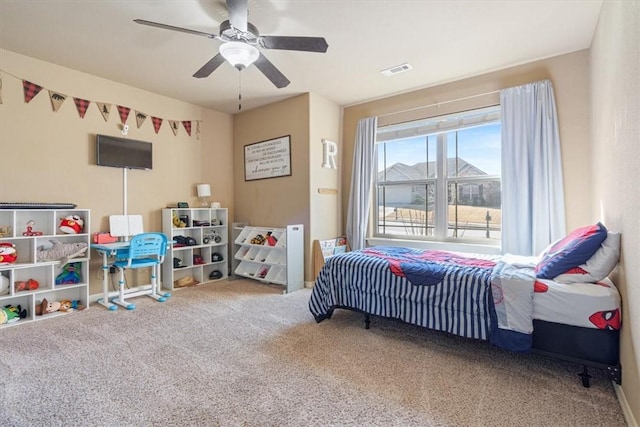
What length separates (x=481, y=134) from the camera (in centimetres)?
381

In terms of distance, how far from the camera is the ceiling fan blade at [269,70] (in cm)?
254

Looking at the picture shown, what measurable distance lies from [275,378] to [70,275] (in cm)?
286

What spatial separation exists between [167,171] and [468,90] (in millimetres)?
4091

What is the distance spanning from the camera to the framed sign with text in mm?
4508

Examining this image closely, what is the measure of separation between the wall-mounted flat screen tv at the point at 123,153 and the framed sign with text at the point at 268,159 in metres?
1.39

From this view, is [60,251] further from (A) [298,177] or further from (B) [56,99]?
(A) [298,177]

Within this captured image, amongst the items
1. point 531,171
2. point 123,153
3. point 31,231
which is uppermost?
point 123,153

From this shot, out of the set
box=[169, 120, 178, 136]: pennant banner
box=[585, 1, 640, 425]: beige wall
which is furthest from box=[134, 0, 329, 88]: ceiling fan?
box=[169, 120, 178, 136]: pennant banner

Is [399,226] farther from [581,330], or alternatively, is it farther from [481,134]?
[581,330]

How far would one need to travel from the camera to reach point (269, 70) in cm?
267

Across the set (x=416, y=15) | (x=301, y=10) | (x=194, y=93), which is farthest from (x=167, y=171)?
(x=416, y=15)

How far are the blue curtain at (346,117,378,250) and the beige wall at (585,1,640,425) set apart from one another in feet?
8.10

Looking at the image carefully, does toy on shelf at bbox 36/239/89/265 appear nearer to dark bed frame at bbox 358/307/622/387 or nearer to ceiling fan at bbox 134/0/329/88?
ceiling fan at bbox 134/0/329/88

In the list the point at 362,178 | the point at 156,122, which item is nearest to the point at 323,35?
the point at 362,178
